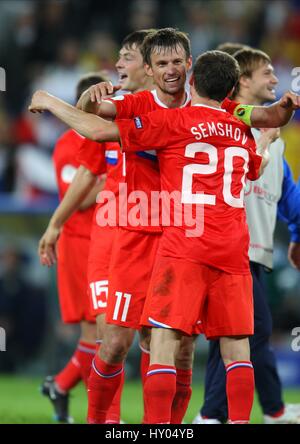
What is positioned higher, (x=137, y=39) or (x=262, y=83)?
(x=137, y=39)

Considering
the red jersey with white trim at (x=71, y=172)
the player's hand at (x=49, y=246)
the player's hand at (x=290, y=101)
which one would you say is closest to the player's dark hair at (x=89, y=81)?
the red jersey with white trim at (x=71, y=172)

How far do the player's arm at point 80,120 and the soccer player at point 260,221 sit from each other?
1501mm

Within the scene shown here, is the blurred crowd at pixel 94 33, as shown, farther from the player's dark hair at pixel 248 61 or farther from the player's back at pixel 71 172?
the player's dark hair at pixel 248 61

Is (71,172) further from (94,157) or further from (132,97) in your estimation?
(132,97)

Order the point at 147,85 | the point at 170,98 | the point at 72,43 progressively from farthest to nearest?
the point at 72,43, the point at 147,85, the point at 170,98

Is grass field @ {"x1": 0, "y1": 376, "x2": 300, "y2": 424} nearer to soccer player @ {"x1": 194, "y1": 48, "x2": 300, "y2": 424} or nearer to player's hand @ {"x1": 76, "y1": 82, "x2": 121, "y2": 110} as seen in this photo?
soccer player @ {"x1": 194, "y1": 48, "x2": 300, "y2": 424}

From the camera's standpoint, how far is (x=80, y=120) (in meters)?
5.33

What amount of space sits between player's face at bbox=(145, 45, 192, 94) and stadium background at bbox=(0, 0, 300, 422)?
4.99 metres

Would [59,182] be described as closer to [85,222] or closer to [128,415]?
[85,222]

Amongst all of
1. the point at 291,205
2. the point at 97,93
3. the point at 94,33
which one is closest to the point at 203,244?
the point at 97,93

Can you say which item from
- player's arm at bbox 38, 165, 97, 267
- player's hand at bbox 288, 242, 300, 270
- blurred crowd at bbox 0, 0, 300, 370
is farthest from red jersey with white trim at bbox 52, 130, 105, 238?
blurred crowd at bbox 0, 0, 300, 370

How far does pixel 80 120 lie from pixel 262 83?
1.75 m

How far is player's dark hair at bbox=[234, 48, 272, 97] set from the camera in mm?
6664

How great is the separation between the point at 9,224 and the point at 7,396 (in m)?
2.37
